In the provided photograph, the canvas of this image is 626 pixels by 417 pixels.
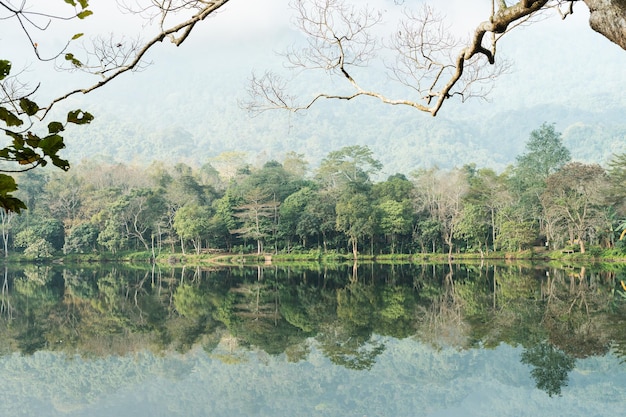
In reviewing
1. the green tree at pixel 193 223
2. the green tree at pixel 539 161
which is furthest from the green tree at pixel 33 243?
the green tree at pixel 539 161

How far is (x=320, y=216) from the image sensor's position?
36.9 meters

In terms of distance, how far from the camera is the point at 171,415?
25.4ft

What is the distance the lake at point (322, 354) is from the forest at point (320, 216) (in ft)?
58.6

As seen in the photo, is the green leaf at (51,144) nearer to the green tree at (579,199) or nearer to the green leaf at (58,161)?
the green leaf at (58,161)

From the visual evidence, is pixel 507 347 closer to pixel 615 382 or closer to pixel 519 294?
pixel 615 382

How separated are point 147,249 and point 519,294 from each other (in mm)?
29213

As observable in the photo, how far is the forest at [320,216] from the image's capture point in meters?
35.0

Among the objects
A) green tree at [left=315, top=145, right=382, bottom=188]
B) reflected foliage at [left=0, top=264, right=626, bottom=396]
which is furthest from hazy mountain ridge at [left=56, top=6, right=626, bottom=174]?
reflected foliage at [left=0, top=264, right=626, bottom=396]

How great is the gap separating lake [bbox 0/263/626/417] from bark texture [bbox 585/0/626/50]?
19.5ft

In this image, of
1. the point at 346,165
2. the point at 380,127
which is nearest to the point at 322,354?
the point at 346,165

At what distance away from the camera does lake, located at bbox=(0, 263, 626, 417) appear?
802 centimetres

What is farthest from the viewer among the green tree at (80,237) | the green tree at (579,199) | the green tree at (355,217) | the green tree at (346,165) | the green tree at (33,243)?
the green tree at (346,165)

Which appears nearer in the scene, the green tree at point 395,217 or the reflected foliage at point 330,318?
the reflected foliage at point 330,318

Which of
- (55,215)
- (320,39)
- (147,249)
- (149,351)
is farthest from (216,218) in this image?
(320,39)
